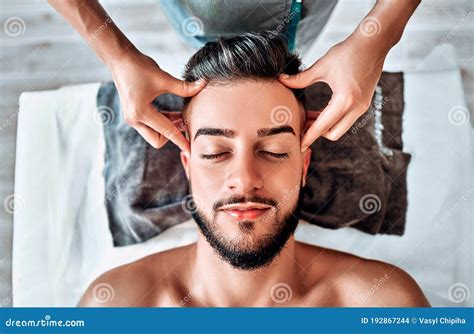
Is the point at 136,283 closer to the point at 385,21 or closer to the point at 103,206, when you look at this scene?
the point at 103,206

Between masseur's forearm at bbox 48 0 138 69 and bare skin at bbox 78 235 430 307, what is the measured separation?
16.5 inches

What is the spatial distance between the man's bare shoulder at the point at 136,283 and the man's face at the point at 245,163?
0.20 metres

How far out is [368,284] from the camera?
4.11 feet

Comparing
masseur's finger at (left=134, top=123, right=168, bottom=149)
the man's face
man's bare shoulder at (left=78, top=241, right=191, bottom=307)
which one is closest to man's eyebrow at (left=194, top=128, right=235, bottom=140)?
the man's face

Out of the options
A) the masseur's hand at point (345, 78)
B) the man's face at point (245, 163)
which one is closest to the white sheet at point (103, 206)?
the man's face at point (245, 163)

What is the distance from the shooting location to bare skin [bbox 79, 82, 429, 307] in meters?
1.08

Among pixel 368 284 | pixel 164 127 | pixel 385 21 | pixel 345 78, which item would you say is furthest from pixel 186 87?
pixel 368 284

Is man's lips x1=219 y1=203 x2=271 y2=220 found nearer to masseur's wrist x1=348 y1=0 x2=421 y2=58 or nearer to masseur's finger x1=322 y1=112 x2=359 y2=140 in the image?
masseur's finger x1=322 y1=112 x2=359 y2=140

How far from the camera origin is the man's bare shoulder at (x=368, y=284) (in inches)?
49.1

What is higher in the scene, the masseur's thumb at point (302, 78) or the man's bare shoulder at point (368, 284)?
the masseur's thumb at point (302, 78)

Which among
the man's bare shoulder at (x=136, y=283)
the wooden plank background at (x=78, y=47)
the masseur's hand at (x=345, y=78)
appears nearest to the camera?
the masseur's hand at (x=345, y=78)

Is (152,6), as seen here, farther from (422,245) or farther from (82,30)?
(422,245)

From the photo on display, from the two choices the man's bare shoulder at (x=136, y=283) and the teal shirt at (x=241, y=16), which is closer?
the teal shirt at (x=241, y=16)

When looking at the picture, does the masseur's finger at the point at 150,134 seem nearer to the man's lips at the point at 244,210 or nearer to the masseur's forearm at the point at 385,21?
the man's lips at the point at 244,210
